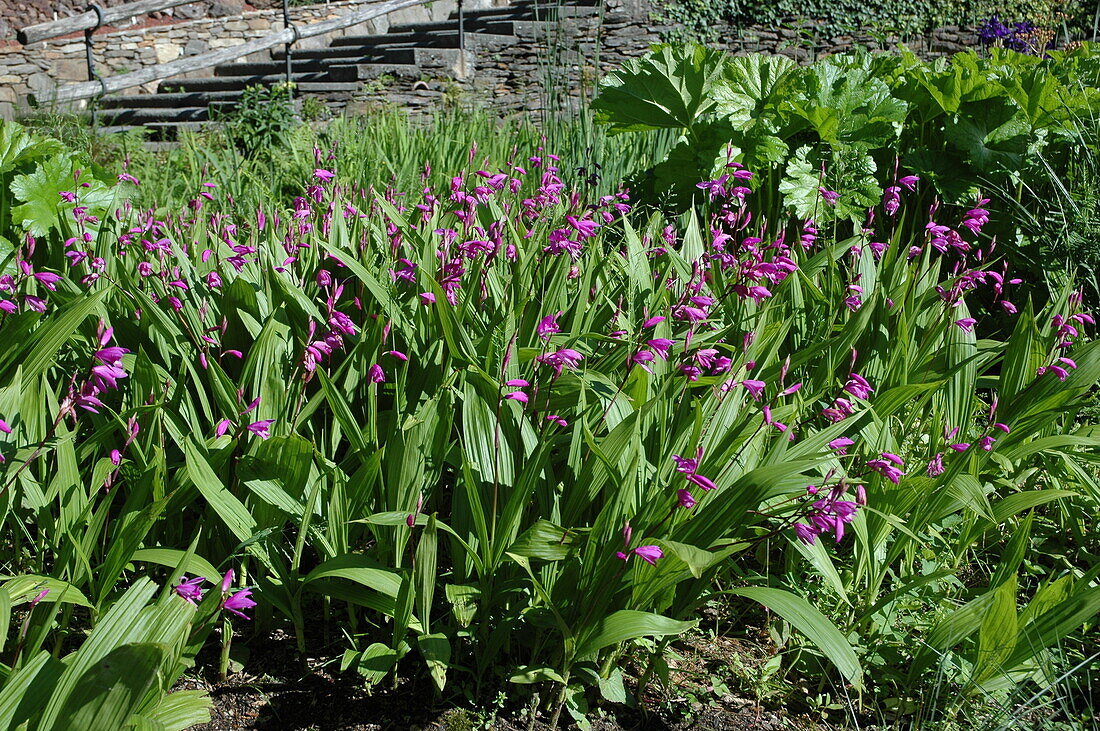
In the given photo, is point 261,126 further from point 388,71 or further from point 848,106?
point 848,106

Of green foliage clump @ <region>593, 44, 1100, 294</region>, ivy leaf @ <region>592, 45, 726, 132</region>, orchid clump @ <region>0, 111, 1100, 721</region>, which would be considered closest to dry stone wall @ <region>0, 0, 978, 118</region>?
ivy leaf @ <region>592, 45, 726, 132</region>

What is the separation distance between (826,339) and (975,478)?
47 centimetres

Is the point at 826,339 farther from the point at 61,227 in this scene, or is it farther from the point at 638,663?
the point at 61,227

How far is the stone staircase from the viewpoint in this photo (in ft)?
29.4

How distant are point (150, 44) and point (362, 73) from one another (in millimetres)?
5457

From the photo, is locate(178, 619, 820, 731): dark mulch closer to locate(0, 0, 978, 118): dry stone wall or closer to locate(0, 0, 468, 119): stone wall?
locate(0, 0, 978, 118): dry stone wall

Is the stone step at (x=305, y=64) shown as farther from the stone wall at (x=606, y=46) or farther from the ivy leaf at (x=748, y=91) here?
the ivy leaf at (x=748, y=91)

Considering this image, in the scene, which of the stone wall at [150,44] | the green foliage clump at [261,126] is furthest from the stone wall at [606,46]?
the stone wall at [150,44]

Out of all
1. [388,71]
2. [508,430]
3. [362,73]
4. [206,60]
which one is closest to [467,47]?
[388,71]

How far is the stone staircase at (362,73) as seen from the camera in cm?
895

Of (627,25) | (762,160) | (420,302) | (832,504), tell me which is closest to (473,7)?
(627,25)

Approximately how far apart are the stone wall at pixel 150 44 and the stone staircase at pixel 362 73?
0.68m

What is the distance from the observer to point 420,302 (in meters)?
2.07

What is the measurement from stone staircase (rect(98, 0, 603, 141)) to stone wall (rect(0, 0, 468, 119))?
685 millimetres
